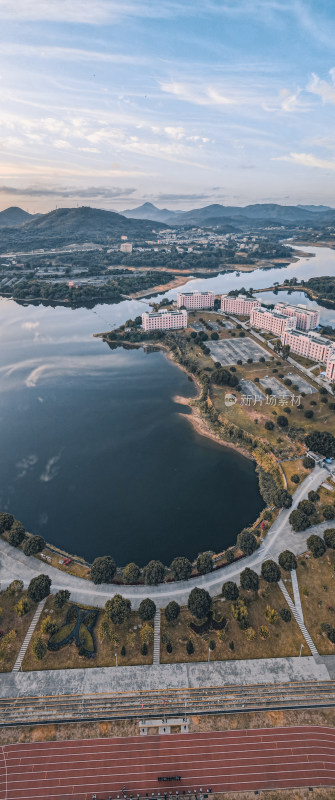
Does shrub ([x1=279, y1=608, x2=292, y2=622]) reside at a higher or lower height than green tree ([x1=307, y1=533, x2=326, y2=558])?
lower

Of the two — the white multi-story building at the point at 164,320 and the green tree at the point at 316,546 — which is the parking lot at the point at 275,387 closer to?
the green tree at the point at 316,546

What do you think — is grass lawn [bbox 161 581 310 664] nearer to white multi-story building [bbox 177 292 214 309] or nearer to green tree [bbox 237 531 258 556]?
green tree [bbox 237 531 258 556]

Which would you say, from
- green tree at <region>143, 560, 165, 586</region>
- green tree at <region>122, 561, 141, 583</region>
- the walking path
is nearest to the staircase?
green tree at <region>143, 560, 165, 586</region>

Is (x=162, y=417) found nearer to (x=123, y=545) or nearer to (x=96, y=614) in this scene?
(x=123, y=545)

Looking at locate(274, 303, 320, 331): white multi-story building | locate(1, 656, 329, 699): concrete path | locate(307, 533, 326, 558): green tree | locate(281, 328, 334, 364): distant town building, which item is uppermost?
locate(274, 303, 320, 331): white multi-story building

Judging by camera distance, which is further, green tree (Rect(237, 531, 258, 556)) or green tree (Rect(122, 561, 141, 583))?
green tree (Rect(237, 531, 258, 556))

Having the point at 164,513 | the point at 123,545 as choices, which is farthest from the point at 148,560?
the point at 164,513

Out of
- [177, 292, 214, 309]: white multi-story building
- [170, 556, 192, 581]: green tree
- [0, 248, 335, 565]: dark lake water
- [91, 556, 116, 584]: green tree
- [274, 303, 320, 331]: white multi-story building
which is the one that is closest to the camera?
[91, 556, 116, 584]: green tree

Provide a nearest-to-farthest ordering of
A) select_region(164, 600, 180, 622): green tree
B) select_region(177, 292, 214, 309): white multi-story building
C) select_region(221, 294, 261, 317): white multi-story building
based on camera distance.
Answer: select_region(164, 600, 180, 622): green tree, select_region(221, 294, 261, 317): white multi-story building, select_region(177, 292, 214, 309): white multi-story building
